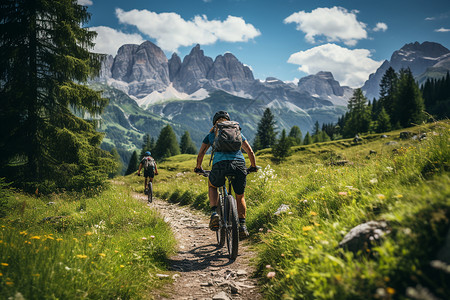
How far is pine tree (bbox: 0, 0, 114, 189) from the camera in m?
12.7

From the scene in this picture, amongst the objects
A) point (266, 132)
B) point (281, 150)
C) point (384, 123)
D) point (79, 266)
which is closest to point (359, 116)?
point (384, 123)

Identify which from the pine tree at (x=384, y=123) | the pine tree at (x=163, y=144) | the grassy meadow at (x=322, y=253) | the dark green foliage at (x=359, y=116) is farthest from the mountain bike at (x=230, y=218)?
the dark green foliage at (x=359, y=116)

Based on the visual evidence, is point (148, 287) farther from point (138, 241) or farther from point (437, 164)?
point (437, 164)

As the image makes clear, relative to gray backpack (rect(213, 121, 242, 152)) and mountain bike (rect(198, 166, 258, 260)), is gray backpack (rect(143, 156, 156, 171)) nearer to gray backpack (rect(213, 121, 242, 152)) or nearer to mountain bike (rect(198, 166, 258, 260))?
mountain bike (rect(198, 166, 258, 260))

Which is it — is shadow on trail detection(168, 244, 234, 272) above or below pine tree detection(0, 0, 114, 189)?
below

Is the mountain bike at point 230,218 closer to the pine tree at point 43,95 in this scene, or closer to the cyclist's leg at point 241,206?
the cyclist's leg at point 241,206

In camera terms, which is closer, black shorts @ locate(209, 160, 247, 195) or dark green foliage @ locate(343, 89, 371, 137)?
black shorts @ locate(209, 160, 247, 195)

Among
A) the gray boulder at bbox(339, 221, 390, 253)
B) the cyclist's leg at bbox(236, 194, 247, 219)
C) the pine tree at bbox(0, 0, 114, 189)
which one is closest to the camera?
the gray boulder at bbox(339, 221, 390, 253)

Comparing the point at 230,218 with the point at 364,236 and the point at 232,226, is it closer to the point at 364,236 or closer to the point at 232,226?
the point at 232,226

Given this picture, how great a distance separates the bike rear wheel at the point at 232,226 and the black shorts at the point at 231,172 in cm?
35

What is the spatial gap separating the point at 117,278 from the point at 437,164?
4987 mm

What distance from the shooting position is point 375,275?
1881 millimetres

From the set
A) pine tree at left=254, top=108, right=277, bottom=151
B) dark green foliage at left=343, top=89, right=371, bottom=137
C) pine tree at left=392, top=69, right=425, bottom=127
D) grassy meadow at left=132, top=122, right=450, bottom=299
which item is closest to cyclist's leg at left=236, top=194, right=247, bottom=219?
grassy meadow at left=132, top=122, right=450, bottom=299

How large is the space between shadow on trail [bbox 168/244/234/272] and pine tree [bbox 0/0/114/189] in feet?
31.4
